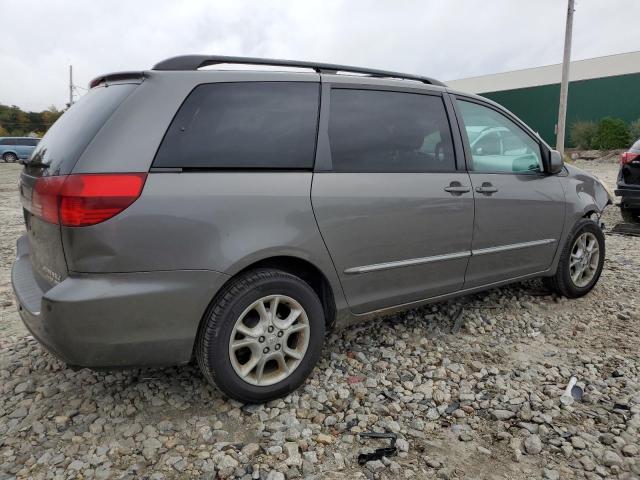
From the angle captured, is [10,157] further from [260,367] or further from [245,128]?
[260,367]

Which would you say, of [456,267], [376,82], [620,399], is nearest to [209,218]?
[376,82]

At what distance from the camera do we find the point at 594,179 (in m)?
4.39

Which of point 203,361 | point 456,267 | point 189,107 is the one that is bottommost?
point 203,361

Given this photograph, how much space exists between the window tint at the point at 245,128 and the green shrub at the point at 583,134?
24.7 m

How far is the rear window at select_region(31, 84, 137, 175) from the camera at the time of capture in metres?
2.22

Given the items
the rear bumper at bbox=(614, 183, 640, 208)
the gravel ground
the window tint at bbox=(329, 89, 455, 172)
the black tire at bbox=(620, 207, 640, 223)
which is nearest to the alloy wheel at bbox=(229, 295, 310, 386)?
the gravel ground

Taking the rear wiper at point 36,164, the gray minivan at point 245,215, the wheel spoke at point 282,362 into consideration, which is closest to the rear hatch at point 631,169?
the gray minivan at point 245,215

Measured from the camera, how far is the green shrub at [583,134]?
23.8 meters

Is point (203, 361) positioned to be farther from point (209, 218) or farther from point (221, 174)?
point (221, 174)

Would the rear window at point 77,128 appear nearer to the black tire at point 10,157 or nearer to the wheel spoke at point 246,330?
the wheel spoke at point 246,330

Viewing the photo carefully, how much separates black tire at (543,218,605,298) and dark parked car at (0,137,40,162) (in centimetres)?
3057

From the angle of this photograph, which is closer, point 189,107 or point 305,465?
point 305,465

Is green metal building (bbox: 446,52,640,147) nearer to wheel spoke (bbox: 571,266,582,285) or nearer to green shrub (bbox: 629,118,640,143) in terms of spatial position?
green shrub (bbox: 629,118,640,143)

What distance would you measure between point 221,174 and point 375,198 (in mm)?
900
